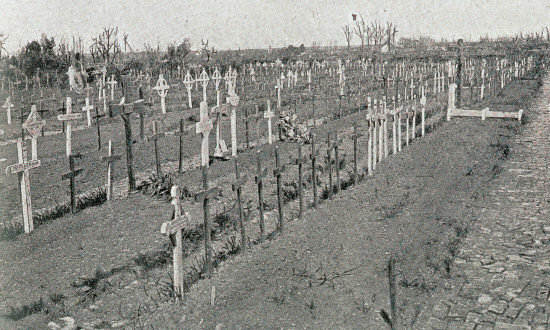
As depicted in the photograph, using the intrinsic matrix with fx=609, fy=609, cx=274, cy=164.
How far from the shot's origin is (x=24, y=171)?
9.77 metres

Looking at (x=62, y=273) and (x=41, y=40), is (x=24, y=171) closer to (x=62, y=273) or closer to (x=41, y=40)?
(x=62, y=273)

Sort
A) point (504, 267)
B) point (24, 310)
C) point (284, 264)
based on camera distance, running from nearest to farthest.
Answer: point (24, 310) → point (504, 267) → point (284, 264)

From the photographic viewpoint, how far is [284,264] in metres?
7.45

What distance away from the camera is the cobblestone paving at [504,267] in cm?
589

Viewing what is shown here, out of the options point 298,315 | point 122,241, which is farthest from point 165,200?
point 298,315

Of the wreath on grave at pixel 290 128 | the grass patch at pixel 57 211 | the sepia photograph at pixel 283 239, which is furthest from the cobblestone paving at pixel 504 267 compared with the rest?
the wreath on grave at pixel 290 128

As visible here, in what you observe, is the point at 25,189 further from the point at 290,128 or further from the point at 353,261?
the point at 290,128

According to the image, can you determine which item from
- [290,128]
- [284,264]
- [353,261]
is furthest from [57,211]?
[290,128]

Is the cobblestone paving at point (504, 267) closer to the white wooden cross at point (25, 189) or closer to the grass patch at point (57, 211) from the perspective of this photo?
the white wooden cross at point (25, 189)

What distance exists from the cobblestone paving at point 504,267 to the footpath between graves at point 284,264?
7.9 inches

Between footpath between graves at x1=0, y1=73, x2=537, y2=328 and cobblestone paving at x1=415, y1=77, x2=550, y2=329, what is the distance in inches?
7.9

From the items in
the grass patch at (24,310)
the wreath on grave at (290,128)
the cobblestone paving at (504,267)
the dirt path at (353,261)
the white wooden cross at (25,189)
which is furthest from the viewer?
the wreath on grave at (290,128)

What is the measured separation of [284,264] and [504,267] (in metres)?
2.62

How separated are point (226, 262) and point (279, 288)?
1249mm
